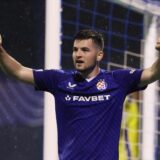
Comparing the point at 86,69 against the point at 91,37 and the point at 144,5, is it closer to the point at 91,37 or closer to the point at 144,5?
the point at 91,37

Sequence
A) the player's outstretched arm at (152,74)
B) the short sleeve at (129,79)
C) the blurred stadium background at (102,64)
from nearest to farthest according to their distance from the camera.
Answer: the player's outstretched arm at (152,74), the short sleeve at (129,79), the blurred stadium background at (102,64)

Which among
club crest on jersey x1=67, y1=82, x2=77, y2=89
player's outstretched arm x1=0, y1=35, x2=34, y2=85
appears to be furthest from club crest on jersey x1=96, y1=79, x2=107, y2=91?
player's outstretched arm x1=0, y1=35, x2=34, y2=85

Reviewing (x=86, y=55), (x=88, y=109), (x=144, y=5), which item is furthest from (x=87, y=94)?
(x=144, y=5)

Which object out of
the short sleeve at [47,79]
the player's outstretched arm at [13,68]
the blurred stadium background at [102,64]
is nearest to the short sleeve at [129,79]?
the short sleeve at [47,79]

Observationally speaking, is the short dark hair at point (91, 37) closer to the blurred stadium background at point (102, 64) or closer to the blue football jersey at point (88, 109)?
the blue football jersey at point (88, 109)

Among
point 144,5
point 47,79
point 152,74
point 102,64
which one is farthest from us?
point 102,64

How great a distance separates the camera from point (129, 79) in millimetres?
3879

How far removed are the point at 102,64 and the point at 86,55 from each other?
2.52 meters

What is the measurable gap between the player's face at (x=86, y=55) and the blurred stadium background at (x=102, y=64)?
190 centimetres

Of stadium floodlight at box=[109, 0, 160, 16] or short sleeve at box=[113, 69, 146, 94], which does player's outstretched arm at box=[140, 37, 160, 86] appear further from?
stadium floodlight at box=[109, 0, 160, 16]

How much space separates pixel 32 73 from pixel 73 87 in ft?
0.72

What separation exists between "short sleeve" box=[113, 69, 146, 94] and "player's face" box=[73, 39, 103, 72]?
133 millimetres

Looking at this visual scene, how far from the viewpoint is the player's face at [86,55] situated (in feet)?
12.5

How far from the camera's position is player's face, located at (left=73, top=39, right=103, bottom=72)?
149 inches
